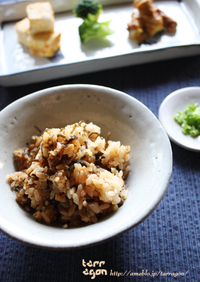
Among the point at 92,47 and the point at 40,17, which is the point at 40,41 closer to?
the point at 40,17

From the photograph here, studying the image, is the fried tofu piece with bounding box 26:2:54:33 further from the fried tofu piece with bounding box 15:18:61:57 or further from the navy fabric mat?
the navy fabric mat

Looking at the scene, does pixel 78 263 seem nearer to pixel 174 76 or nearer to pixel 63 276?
pixel 63 276

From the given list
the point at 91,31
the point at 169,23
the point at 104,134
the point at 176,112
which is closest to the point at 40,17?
the point at 91,31

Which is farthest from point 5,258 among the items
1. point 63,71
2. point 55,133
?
point 63,71

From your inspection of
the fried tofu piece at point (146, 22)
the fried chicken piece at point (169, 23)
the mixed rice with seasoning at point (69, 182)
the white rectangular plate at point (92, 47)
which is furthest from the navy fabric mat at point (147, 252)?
the fried chicken piece at point (169, 23)

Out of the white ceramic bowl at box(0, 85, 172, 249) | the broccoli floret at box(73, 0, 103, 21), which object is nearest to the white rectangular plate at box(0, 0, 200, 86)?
the broccoli floret at box(73, 0, 103, 21)
